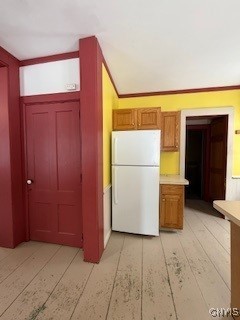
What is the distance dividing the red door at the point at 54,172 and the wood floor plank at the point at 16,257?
0.15 meters

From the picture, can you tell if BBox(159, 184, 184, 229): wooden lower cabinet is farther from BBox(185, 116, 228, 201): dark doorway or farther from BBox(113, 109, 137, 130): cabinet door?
BBox(185, 116, 228, 201): dark doorway

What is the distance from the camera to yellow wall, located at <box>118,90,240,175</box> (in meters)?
3.49

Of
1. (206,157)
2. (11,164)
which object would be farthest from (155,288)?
(206,157)

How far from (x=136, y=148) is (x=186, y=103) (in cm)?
182

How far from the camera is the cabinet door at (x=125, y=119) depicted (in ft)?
9.90

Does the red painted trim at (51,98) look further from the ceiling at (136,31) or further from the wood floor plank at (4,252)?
the wood floor plank at (4,252)

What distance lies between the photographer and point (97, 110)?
2041 millimetres

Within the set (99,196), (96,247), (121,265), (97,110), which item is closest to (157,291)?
(121,265)

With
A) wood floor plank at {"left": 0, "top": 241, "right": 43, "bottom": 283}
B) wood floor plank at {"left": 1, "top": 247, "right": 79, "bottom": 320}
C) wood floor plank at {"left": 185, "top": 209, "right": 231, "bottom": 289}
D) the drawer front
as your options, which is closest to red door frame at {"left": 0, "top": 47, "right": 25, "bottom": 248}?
wood floor plank at {"left": 0, "top": 241, "right": 43, "bottom": 283}

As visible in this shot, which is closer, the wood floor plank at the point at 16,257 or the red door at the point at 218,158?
the wood floor plank at the point at 16,257

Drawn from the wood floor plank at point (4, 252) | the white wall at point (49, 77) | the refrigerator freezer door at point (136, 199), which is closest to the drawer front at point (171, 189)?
the refrigerator freezer door at point (136, 199)

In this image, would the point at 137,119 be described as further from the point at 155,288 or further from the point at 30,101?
the point at 155,288

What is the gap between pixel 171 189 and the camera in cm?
283

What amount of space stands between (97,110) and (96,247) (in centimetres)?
163
